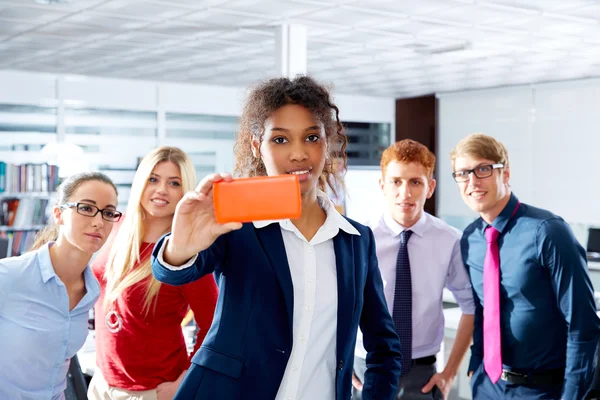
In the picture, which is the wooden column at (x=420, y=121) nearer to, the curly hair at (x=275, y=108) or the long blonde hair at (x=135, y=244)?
the long blonde hair at (x=135, y=244)

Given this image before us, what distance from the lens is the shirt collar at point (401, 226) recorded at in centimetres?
268

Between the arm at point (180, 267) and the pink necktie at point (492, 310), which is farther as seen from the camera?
the pink necktie at point (492, 310)

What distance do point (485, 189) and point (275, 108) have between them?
1.12m

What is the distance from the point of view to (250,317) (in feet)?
4.84

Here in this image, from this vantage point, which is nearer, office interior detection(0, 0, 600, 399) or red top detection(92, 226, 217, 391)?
red top detection(92, 226, 217, 391)

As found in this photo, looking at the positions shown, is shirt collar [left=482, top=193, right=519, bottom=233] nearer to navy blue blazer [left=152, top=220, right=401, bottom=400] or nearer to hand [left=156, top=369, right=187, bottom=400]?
navy blue blazer [left=152, top=220, right=401, bottom=400]

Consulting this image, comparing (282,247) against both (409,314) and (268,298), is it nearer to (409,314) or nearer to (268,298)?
(268,298)

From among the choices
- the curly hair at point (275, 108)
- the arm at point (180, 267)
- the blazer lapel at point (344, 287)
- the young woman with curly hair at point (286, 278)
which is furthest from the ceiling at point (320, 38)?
the arm at point (180, 267)

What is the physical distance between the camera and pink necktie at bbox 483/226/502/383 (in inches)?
95.0

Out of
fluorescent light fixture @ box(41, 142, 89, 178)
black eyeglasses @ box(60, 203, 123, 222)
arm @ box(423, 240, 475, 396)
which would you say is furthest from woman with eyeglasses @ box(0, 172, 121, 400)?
fluorescent light fixture @ box(41, 142, 89, 178)

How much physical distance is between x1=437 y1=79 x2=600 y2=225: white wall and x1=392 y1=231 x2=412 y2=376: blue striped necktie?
23.3 feet

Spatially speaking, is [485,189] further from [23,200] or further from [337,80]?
[337,80]

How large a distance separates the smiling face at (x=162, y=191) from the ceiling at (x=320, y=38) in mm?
2801

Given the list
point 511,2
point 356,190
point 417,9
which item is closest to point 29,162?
point 356,190
